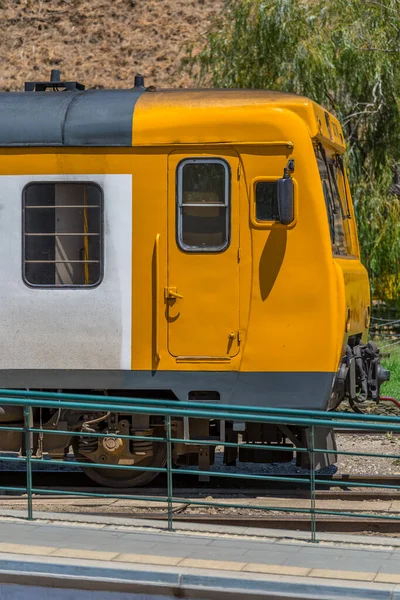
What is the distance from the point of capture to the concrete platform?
6.38 metres

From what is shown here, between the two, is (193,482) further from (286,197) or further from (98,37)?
(98,37)

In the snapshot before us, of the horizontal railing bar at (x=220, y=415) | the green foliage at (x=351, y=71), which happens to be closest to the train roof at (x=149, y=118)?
the horizontal railing bar at (x=220, y=415)

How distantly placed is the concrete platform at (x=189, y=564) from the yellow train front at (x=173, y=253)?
7.96 ft

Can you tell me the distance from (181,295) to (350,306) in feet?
5.42

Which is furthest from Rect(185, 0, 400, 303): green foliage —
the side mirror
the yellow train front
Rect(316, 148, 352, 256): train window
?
the side mirror

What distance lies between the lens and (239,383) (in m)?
10.0

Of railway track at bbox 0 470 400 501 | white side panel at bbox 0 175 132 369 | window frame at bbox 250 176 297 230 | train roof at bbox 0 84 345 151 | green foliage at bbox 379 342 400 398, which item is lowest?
railway track at bbox 0 470 400 501

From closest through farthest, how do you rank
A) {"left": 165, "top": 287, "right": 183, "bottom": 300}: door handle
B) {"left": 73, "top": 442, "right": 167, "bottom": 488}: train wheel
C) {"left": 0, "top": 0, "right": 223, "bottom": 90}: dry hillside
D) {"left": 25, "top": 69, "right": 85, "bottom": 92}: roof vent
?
{"left": 165, "top": 287, "right": 183, "bottom": 300}: door handle < {"left": 73, "top": 442, "right": 167, "bottom": 488}: train wheel < {"left": 25, "top": 69, "right": 85, "bottom": 92}: roof vent < {"left": 0, "top": 0, "right": 223, "bottom": 90}: dry hillside

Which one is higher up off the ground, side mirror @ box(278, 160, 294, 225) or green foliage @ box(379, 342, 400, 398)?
side mirror @ box(278, 160, 294, 225)

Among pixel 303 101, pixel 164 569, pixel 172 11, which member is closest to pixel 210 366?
pixel 303 101

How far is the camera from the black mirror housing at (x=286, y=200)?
32.1 feet

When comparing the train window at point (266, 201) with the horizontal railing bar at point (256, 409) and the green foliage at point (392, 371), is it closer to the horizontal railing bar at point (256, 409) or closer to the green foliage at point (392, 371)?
the horizontal railing bar at point (256, 409)

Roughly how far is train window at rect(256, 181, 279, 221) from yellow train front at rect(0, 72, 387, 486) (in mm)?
13

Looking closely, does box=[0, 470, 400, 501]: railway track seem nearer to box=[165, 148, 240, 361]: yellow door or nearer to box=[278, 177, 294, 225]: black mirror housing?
box=[165, 148, 240, 361]: yellow door
